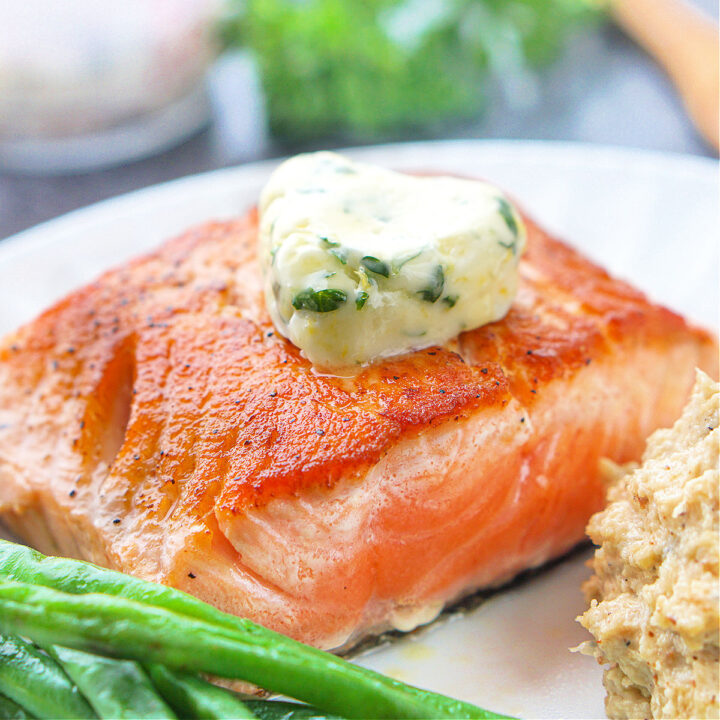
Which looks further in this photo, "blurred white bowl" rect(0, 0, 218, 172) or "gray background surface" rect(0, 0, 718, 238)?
"gray background surface" rect(0, 0, 718, 238)

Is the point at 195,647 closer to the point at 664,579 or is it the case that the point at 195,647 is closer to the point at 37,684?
the point at 37,684

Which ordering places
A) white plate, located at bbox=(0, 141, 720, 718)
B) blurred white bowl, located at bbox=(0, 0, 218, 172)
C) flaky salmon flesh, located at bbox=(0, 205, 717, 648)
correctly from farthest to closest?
blurred white bowl, located at bbox=(0, 0, 218, 172), white plate, located at bbox=(0, 141, 720, 718), flaky salmon flesh, located at bbox=(0, 205, 717, 648)

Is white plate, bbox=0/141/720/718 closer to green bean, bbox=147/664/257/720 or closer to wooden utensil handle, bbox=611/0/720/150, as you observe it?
green bean, bbox=147/664/257/720

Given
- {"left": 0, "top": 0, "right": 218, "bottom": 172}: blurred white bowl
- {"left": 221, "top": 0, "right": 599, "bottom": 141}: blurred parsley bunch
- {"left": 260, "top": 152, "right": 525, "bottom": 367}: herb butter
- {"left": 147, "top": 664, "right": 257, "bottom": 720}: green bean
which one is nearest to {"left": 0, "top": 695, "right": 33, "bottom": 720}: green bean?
{"left": 147, "top": 664, "right": 257, "bottom": 720}: green bean

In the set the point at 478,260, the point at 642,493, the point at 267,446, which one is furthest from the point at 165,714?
the point at 478,260

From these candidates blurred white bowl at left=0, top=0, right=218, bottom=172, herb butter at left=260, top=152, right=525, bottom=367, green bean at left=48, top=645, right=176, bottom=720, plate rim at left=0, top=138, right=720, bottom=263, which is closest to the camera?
green bean at left=48, top=645, right=176, bottom=720

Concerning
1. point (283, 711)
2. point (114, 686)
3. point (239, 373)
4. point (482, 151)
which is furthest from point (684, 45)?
point (114, 686)

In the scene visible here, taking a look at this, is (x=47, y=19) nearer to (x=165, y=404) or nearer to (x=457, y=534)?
(x=165, y=404)
